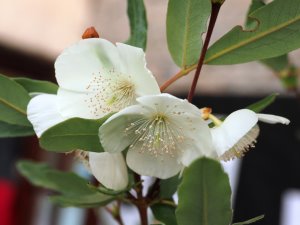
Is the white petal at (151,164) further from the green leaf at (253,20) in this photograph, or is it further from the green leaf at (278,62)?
the green leaf at (278,62)

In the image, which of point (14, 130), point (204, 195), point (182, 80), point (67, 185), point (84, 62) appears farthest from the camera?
point (182, 80)

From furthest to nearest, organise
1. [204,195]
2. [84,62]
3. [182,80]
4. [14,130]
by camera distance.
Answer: [182,80] → [14,130] → [84,62] → [204,195]

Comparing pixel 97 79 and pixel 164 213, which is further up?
pixel 97 79

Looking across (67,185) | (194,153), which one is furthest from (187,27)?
(67,185)

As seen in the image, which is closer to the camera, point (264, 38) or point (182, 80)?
point (264, 38)

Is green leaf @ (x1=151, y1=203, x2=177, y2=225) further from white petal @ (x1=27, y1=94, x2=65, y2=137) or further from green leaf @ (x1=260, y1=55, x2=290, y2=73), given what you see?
green leaf @ (x1=260, y1=55, x2=290, y2=73)

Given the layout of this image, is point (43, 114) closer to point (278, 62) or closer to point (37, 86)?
point (37, 86)

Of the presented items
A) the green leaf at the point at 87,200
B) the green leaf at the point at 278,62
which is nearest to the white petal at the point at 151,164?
the green leaf at the point at 87,200

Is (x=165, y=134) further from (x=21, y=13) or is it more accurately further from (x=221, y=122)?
(x=21, y=13)
